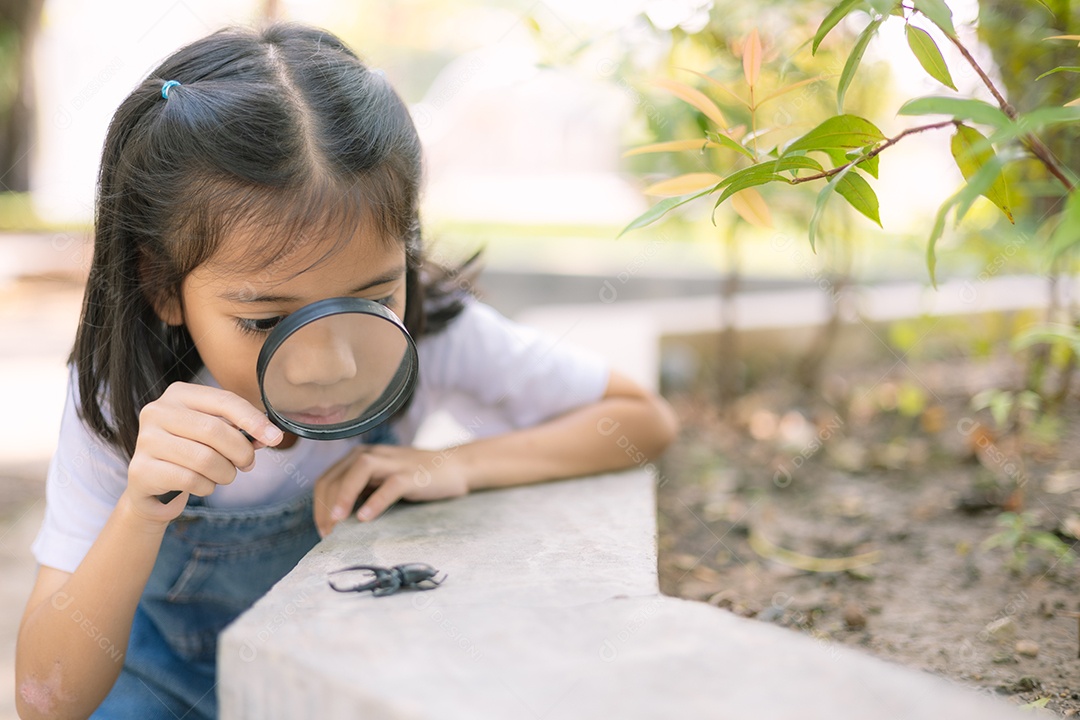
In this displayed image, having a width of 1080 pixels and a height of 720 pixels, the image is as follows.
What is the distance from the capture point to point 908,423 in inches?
145

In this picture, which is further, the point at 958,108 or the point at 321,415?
the point at 321,415

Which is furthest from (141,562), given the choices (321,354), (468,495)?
(468,495)

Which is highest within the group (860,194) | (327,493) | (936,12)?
(936,12)

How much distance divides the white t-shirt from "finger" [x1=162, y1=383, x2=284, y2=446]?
0.46 meters

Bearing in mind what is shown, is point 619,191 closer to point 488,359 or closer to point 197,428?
point 488,359

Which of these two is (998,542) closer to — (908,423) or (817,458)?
(817,458)

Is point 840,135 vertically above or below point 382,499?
above

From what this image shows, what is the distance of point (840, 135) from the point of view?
1.38 m

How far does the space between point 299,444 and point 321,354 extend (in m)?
0.53

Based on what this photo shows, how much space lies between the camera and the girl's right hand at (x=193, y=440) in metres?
1.58

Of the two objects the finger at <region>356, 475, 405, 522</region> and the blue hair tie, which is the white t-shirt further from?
the blue hair tie

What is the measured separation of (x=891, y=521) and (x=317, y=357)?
1945 mm

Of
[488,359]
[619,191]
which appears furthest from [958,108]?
[619,191]

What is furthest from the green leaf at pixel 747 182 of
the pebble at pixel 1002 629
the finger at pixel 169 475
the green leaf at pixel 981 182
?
the pebble at pixel 1002 629
